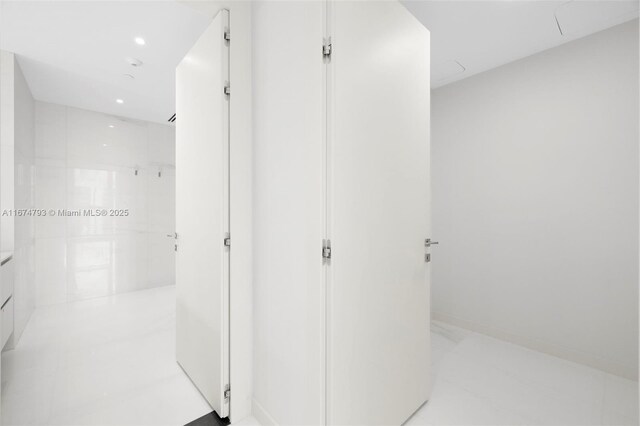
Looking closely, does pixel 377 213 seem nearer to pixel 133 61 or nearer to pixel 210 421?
pixel 210 421

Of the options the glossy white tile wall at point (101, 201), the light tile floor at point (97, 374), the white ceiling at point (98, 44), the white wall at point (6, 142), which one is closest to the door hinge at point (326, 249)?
the light tile floor at point (97, 374)

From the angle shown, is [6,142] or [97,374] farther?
[6,142]

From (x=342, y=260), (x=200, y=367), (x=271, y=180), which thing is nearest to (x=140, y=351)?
(x=200, y=367)

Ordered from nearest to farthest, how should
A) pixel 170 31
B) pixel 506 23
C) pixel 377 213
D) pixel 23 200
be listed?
pixel 377 213
pixel 506 23
pixel 170 31
pixel 23 200

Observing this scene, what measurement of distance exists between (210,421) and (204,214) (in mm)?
1196

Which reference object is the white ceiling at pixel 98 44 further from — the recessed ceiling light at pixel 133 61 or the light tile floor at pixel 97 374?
the light tile floor at pixel 97 374

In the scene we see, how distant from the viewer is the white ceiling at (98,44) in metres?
2.00

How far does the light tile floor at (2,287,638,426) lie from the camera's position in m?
1.73

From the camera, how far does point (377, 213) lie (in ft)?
4.75

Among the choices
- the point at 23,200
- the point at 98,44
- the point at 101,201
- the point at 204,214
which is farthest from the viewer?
the point at 101,201

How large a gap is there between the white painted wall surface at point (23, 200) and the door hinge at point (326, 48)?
9.55 feet

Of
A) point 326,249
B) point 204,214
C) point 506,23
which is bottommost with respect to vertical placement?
point 326,249

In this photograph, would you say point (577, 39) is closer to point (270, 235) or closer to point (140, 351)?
point (270, 235)

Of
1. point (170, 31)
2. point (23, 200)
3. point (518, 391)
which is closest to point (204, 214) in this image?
point (170, 31)
